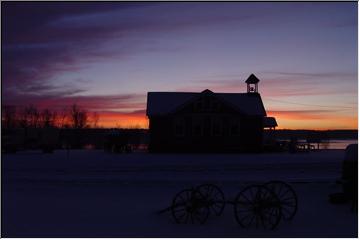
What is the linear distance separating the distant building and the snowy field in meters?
14.5

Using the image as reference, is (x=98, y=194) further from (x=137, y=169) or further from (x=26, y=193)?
(x=137, y=169)

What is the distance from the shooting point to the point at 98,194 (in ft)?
44.6

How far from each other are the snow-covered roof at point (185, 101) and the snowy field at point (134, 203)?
15.5 m

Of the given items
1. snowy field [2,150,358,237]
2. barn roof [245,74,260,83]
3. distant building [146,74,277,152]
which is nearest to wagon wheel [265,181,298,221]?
snowy field [2,150,358,237]

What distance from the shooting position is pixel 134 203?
12.2 m

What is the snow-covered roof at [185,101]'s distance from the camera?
119ft

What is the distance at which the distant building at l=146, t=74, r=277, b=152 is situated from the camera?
116 feet

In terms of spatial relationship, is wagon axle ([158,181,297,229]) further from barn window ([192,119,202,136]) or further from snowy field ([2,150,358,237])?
barn window ([192,119,202,136])

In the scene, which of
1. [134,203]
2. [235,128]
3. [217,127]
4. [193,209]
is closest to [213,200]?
[193,209]

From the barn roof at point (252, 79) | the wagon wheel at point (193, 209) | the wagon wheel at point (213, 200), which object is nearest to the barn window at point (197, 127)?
the barn roof at point (252, 79)

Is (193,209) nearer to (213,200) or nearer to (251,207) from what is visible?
(213,200)

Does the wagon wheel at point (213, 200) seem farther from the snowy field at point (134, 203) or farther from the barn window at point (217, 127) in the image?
the barn window at point (217, 127)

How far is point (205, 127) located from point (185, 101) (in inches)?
112

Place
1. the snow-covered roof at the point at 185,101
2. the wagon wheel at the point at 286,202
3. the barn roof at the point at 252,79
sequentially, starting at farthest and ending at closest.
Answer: the barn roof at the point at 252,79 < the snow-covered roof at the point at 185,101 < the wagon wheel at the point at 286,202
